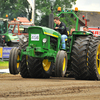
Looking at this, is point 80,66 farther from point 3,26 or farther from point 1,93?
point 3,26

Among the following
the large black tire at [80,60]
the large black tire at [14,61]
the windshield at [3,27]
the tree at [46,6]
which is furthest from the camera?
the tree at [46,6]

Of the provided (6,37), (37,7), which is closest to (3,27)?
(6,37)

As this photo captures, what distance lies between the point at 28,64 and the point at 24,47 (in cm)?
55

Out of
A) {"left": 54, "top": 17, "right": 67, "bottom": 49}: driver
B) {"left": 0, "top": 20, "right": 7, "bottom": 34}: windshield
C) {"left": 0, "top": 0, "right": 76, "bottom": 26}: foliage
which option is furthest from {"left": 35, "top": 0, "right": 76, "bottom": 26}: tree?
{"left": 54, "top": 17, "right": 67, "bottom": 49}: driver

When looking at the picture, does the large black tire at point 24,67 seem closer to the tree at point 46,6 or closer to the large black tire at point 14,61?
the large black tire at point 14,61

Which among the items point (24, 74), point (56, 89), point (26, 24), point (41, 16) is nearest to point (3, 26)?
point (26, 24)

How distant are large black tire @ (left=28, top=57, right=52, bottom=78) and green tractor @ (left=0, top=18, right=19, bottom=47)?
14.3 metres

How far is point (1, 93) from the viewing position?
5426mm

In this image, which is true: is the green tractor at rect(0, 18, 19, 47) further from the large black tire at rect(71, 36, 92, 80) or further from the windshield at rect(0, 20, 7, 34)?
the large black tire at rect(71, 36, 92, 80)

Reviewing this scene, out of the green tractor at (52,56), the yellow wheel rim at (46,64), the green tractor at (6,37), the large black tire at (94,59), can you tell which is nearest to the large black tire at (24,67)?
the green tractor at (52,56)

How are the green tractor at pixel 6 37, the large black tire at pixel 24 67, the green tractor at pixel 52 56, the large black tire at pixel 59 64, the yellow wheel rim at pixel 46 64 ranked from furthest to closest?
1. the green tractor at pixel 6 37
2. the yellow wheel rim at pixel 46 64
3. the large black tire at pixel 24 67
4. the green tractor at pixel 52 56
5. the large black tire at pixel 59 64

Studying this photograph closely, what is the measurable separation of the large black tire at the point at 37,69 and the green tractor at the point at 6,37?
564 inches

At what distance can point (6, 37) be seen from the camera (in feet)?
77.9

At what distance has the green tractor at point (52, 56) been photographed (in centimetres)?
838
